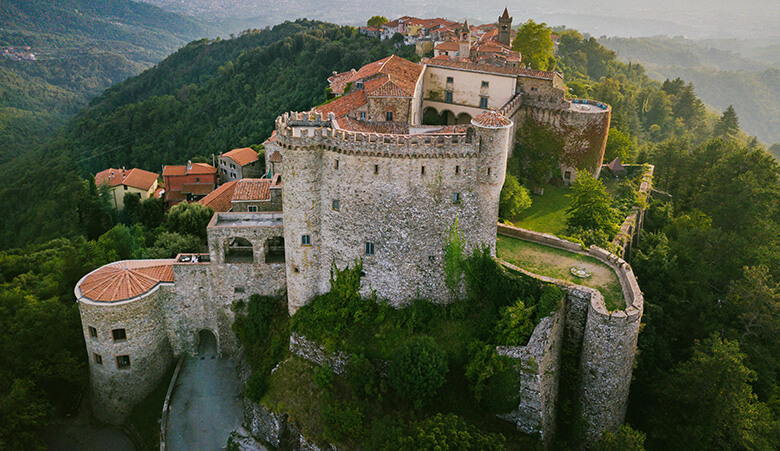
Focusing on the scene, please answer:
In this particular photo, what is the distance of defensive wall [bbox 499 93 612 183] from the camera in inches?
1938

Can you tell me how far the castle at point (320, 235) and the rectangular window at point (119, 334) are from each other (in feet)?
0.20

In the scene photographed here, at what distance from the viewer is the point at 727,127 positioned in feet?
298

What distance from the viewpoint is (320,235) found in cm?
3300

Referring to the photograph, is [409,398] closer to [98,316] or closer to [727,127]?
[98,316]

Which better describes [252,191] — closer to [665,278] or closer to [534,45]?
[665,278]

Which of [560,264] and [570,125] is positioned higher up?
[570,125]

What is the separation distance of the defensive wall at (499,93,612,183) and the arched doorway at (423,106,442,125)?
7296mm

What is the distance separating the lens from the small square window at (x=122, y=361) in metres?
36.3

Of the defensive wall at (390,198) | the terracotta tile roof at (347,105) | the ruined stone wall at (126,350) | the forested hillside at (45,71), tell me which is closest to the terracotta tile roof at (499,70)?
the terracotta tile roof at (347,105)

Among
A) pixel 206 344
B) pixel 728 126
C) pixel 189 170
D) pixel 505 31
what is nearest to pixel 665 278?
pixel 206 344

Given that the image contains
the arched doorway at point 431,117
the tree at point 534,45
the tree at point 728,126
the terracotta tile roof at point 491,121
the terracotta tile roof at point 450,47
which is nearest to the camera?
the terracotta tile roof at point 491,121

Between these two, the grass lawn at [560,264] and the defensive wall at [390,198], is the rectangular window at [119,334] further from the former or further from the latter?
the grass lawn at [560,264]

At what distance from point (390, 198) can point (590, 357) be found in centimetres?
1390

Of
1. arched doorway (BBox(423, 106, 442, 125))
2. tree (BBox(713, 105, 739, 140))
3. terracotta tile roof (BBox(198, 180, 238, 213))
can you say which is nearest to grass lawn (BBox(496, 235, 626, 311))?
arched doorway (BBox(423, 106, 442, 125))
